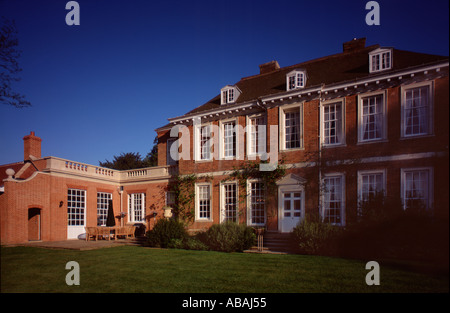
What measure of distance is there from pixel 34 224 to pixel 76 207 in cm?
260

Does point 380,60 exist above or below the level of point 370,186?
above

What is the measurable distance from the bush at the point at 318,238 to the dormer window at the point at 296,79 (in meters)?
7.88

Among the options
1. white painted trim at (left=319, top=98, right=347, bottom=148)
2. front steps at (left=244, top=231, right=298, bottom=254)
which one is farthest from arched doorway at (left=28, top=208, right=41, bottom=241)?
white painted trim at (left=319, top=98, right=347, bottom=148)

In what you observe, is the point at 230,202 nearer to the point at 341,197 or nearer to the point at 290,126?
the point at 290,126

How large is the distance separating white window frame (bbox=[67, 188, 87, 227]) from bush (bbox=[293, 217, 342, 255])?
48.9 feet

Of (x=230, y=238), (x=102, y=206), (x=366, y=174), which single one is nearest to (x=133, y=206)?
(x=102, y=206)

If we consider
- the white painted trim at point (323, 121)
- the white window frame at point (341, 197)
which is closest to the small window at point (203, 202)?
the white window frame at point (341, 197)

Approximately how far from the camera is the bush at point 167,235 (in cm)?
1545

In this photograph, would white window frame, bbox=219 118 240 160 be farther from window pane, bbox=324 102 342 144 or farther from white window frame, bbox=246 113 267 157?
window pane, bbox=324 102 342 144

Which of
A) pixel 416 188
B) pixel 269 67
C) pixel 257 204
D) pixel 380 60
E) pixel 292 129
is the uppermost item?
pixel 269 67

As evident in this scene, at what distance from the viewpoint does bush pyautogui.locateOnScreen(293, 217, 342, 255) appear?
12.2 metres

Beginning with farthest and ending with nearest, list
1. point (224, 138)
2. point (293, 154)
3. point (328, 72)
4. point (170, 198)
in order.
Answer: point (170, 198), point (224, 138), point (328, 72), point (293, 154)

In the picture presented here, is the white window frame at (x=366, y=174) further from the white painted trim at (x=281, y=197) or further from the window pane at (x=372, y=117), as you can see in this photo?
the white painted trim at (x=281, y=197)

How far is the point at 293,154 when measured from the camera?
16.3 meters
